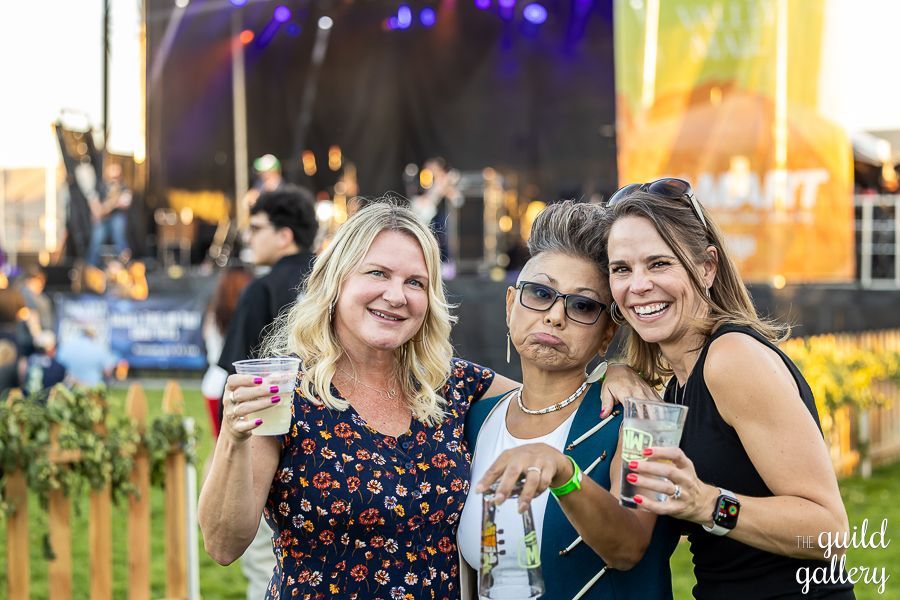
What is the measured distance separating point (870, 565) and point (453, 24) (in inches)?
441

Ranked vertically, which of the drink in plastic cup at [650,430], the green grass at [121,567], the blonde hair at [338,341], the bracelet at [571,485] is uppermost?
the blonde hair at [338,341]

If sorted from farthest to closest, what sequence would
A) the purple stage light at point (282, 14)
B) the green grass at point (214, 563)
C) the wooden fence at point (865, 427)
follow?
the purple stage light at point (282, 14), the wooden fence at point (865, 427), the green grass at point (214, 563)

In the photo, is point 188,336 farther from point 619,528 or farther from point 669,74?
point 619,528

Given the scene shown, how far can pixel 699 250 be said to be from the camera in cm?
206

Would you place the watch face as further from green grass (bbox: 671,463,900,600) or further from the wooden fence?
the wooden fence

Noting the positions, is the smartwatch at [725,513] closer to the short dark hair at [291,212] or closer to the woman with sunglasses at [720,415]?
the woman with sunglasses at [720,415]

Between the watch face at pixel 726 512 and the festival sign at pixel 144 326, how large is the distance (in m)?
12.1

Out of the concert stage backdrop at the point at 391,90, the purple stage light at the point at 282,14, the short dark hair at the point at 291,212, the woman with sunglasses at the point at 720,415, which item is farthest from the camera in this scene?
the purple stage light at the point at 282,14

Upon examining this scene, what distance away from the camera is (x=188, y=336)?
13.2m

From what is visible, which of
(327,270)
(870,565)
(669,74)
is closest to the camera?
(327,270)

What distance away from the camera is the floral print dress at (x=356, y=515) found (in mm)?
2059

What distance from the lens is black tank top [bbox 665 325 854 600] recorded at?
6.32ft

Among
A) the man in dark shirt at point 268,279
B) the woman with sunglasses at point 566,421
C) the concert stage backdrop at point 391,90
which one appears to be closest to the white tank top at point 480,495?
the woman with sunglasses at point 566,421

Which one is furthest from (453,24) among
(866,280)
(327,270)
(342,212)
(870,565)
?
(327,270)
